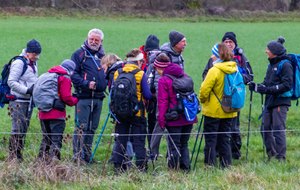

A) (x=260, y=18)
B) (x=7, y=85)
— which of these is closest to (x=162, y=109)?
(x=7, y=85)

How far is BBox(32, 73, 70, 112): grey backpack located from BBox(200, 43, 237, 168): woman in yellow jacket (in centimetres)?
215

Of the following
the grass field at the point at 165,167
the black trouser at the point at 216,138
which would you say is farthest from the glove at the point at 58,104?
the black trouser at the point at 216,138

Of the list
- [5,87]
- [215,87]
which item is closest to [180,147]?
[215,87]

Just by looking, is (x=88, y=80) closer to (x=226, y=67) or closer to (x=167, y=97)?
(x=167, y=97)

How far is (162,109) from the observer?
5.25 m

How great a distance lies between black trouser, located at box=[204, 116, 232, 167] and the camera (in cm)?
551

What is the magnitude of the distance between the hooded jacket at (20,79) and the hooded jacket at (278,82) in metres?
3.81

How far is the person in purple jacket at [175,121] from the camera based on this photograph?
5.25 meters

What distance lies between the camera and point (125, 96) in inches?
200

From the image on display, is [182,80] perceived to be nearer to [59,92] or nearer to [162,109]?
[162,109]

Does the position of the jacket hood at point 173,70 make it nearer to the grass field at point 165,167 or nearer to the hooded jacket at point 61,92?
the grass field at point 165,167

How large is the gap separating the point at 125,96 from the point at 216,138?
1.57 meters

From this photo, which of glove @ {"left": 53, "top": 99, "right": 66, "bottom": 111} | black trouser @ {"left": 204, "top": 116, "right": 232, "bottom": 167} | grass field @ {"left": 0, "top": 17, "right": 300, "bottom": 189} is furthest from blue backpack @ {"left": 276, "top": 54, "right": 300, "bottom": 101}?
glove @ {"left": 53, "top": 99, "right": 66, "bottom": 111}

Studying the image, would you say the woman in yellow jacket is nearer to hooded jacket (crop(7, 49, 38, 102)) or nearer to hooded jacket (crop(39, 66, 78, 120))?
hooded jacket (crop(39, 66, 78, 120))
